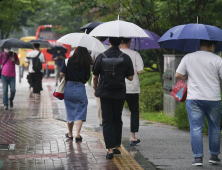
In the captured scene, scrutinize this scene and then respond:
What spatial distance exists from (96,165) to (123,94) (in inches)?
38.5

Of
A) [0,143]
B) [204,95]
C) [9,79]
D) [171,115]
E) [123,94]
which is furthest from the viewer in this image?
[9,79]

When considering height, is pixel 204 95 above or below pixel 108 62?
below

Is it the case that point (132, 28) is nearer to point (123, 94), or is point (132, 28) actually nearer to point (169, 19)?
point (123, 94)

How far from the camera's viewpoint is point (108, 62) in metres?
5.89

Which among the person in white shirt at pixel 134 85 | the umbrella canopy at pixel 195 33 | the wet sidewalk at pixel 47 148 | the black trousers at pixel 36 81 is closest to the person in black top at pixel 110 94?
the wet sidewalk at pixel 47 148

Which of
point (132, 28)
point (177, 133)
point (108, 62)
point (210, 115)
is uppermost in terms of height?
point (132, 28)

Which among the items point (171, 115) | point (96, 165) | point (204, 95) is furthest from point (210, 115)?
point (171, 115)

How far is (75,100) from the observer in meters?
7.57

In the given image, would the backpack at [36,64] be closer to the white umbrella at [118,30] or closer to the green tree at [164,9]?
the green tree at [164,9]

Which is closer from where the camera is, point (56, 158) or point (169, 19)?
point (56, 158)

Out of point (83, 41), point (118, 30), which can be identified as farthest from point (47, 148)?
point (118, 30)

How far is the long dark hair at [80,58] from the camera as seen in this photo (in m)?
7.27

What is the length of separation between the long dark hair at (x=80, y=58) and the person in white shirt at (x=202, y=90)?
204 cm

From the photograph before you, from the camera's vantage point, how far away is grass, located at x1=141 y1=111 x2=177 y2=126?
9686 millimetres
